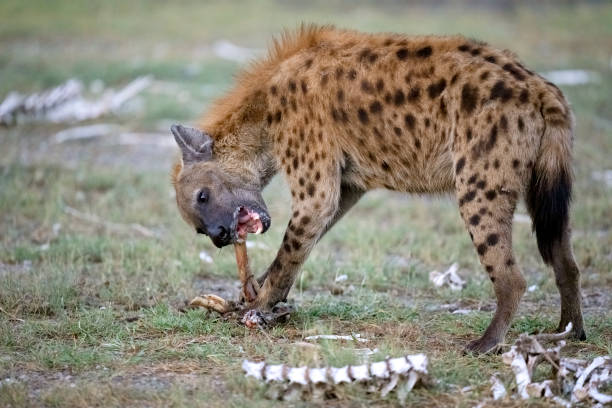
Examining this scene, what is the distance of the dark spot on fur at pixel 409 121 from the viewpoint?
4.59 m

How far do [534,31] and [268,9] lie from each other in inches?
192

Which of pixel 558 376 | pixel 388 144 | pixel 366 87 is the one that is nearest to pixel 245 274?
pixel 388 144

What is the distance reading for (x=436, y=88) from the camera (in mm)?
4496

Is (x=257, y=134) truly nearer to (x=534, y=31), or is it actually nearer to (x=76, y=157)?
(x=76, y=157)

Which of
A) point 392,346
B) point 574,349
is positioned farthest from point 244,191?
point 574,349

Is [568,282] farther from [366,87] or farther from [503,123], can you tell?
[366,87]

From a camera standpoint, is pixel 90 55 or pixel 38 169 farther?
pixel 90 55

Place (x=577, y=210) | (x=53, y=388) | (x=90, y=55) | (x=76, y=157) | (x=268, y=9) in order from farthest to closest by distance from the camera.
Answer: (x=268, y=9) < (x=90, y=55) < (x=76, y=157) < (x=577, y=210) < (x=53, y=388)

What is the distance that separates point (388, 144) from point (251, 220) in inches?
30.4

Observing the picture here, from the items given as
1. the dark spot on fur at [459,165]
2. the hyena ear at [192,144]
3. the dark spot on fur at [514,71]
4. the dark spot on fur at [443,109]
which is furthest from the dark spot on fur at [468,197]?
the hyena ear at [192,144]

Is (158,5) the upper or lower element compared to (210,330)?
upper

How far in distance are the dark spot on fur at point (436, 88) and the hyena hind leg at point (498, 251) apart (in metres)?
0.50

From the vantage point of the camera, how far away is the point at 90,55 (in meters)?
13.9

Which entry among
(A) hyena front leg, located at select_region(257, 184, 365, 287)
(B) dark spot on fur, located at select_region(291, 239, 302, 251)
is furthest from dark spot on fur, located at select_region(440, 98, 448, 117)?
(B) dark spot on fur, located at select_region(291, 239, 302, 251)
